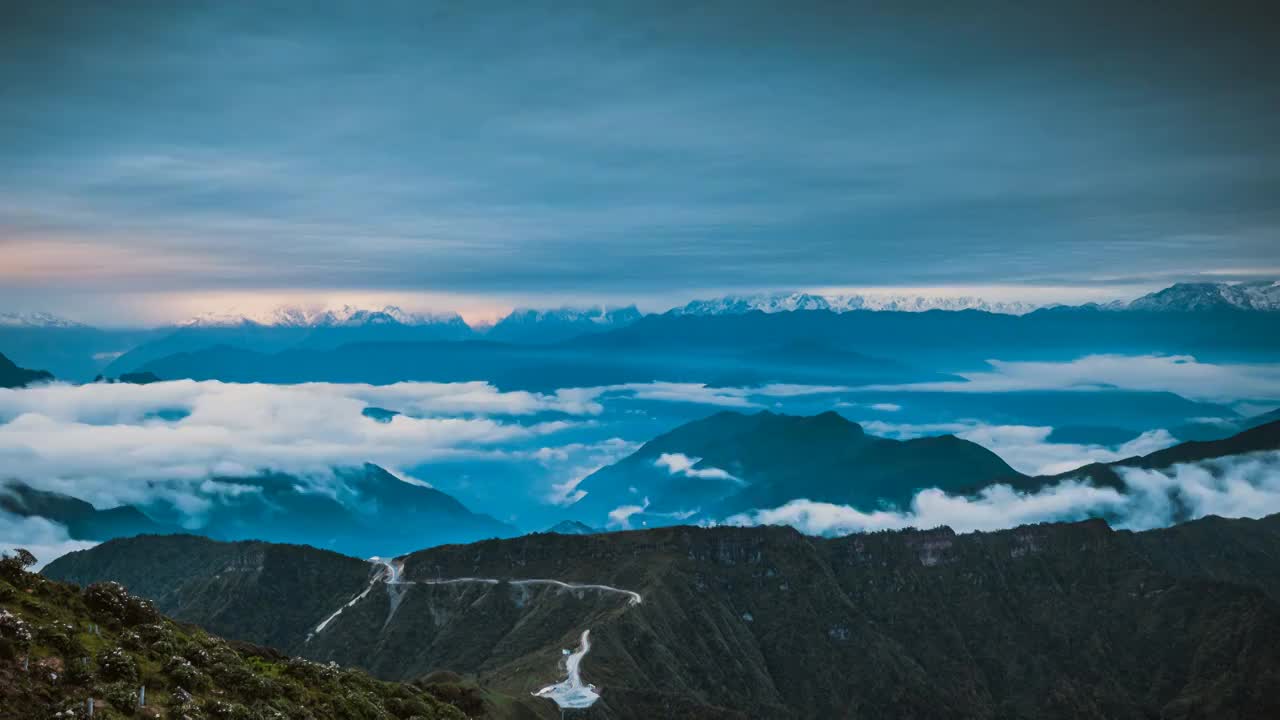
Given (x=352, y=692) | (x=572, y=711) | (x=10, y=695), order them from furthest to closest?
(x=572, y=711) → (x=352, y=692) → (x=10, y=695)

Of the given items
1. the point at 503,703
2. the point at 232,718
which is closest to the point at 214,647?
the point at 232,718

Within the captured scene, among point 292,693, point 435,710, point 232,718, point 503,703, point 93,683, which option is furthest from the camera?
point 503,703

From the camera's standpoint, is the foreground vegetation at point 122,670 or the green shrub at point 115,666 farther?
the green shrub at point 115,666

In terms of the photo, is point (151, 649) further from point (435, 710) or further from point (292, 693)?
point (435, 710)

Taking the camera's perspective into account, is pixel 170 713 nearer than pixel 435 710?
Yes

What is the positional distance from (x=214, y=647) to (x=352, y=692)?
31.5 ft

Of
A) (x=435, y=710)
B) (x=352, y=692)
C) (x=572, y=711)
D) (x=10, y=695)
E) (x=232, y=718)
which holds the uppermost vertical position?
(x=10, y=695)

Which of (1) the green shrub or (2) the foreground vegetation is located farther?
(1) the green shrub

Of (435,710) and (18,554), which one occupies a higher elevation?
(18,554)

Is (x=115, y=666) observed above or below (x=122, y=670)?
above

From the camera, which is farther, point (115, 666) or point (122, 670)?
point (122, 670)

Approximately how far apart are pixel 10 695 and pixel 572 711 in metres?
157

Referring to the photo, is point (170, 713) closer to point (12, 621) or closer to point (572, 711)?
point (12, 621)

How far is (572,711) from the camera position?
633 feet
